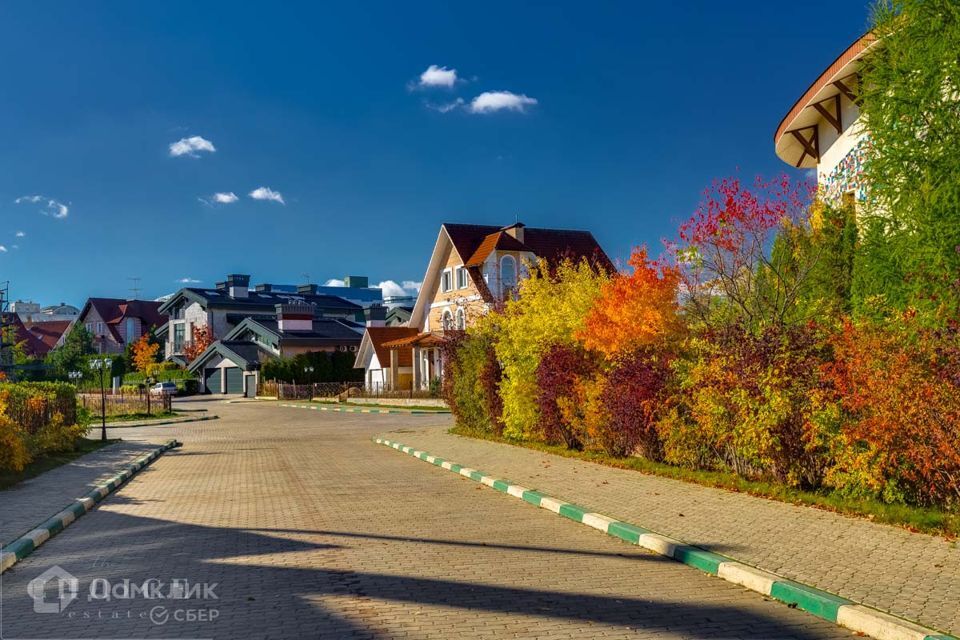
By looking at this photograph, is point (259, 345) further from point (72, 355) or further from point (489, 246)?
point (489, 246)

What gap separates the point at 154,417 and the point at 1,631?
126 ft

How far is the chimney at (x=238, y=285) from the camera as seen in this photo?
8801cm

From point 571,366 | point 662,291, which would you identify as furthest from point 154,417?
point 662,291

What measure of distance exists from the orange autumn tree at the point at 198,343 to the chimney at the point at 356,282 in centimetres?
9265

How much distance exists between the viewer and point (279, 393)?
60156 millimetres

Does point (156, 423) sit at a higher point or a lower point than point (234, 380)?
lower

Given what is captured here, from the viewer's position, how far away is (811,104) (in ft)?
72.0

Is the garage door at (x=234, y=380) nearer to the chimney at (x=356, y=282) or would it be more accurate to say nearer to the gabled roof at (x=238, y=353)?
the gabled roof at (x=238, y=353)

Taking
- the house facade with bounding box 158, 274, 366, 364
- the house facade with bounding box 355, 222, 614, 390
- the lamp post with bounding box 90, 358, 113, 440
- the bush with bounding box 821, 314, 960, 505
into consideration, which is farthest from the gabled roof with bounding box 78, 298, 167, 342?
the bush with bounding box 821, 314, 960, 505

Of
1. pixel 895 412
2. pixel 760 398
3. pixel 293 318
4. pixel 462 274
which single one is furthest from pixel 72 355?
pixel 895 412

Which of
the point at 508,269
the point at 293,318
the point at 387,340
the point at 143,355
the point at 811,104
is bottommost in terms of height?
the point at 387,340

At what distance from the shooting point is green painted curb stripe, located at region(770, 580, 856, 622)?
6249mm

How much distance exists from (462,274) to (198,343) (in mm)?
41743

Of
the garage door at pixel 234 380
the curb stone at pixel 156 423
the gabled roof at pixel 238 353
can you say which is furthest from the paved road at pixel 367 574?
the garage door at pixel 234 380
